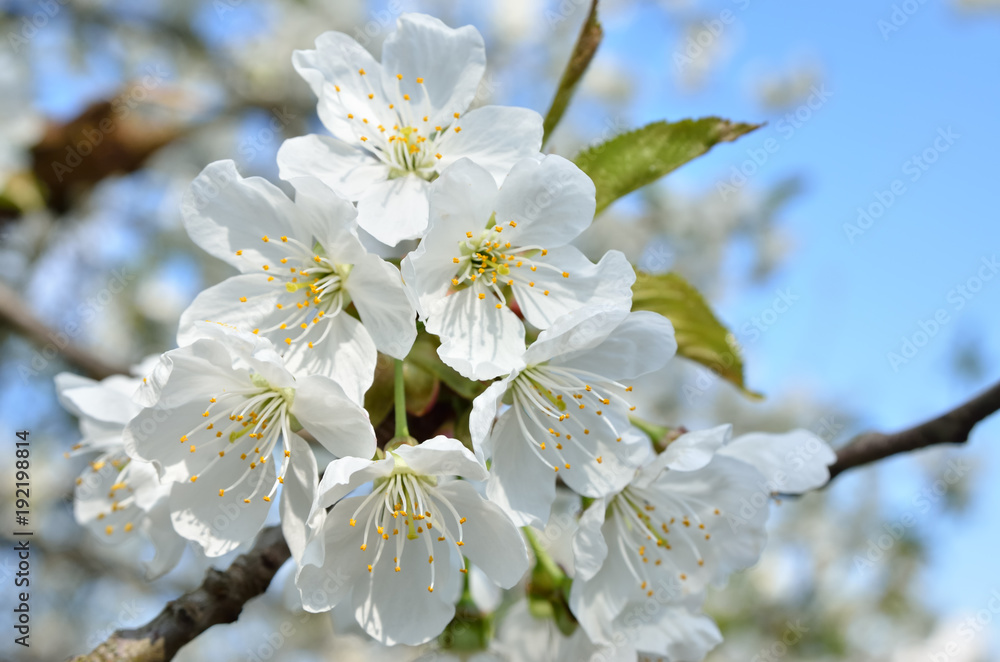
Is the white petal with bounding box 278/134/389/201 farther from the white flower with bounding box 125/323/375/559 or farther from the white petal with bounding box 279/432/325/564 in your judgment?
the white petal with bounding box 279/432/325/564

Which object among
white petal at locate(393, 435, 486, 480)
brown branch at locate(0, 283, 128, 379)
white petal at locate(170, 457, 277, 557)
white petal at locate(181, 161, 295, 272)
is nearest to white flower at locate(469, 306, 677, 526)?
white petal at locate(393, 435, 486, 480)

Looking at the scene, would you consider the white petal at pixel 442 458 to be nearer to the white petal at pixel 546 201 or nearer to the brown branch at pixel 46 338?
the white petal at pixel 546 201

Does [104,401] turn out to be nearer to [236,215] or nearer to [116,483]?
[116,483]

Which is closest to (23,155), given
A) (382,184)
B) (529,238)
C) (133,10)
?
(133,10)

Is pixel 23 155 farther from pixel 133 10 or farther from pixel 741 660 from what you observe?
pixel 741 660

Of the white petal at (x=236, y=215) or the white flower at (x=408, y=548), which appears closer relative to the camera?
the white flower at (x=408, y=548)

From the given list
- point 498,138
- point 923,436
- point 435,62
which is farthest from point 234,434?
point 923,436

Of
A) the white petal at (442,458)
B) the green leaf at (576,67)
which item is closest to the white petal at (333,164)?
the green leaf at (576,67)
